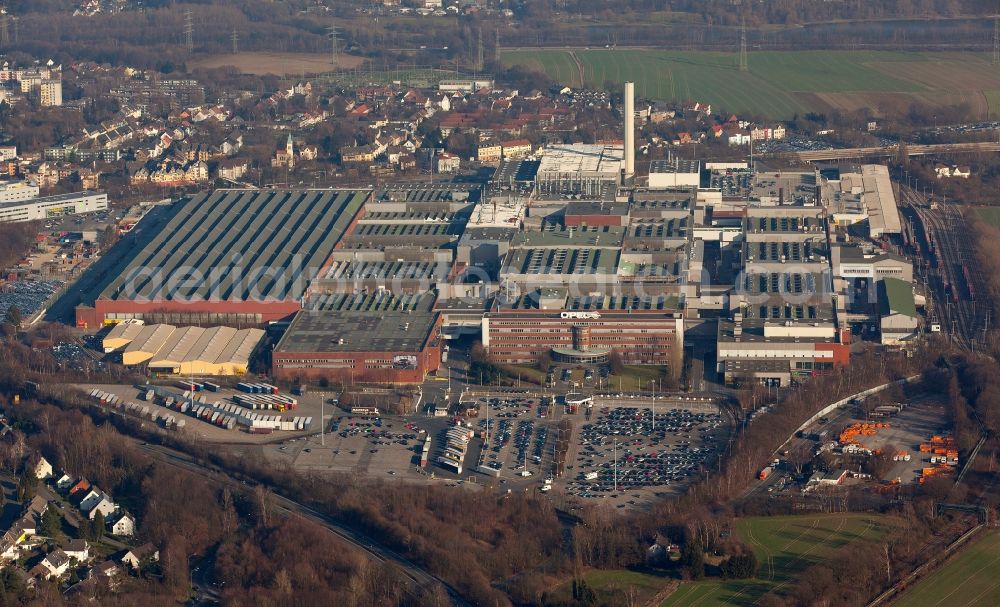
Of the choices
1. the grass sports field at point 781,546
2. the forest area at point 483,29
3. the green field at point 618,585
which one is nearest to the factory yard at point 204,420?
the green field at point 618,585

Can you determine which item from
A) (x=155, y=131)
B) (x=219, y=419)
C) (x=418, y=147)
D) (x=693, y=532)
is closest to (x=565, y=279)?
(x=219, y=419)

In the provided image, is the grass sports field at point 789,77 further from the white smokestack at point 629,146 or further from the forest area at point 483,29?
the white smokestack at point 629,146

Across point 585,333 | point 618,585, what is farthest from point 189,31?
point 618,585

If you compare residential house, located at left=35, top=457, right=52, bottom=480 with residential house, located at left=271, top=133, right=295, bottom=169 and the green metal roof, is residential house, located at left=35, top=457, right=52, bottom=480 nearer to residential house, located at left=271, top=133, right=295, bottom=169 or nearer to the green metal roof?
the green metal roof

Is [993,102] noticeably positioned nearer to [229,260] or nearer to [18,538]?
[229,260]

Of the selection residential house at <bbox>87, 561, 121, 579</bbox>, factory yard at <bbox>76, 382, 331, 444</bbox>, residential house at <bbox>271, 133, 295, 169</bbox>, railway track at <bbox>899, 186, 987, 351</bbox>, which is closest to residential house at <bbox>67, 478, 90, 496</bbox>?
factory yard at <bbox>76, 382, 331, 444</bbox>

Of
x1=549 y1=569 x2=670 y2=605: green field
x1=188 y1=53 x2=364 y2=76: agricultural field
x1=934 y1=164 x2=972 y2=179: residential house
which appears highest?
x1=934 y1=164 x2=972 y2=179: residential house

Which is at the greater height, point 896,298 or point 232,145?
point 896,298
